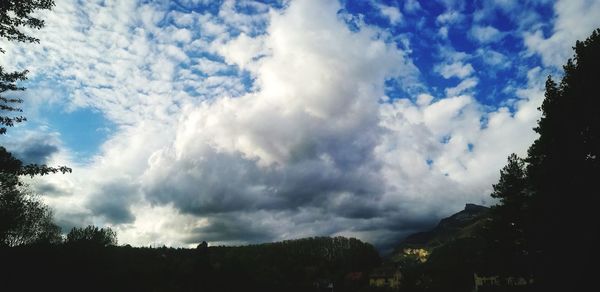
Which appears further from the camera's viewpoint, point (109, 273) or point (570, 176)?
point (109, 273)

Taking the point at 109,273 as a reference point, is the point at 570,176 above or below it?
above

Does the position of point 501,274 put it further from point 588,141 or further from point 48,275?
point 48,275

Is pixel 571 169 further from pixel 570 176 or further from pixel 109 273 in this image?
pixel 109 273

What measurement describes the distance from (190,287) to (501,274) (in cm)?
3183

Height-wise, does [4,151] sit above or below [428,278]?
above

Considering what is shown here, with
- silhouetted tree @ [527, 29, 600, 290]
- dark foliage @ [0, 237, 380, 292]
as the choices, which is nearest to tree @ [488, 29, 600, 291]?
silhouetted tree @ [527, 29, 600, 290]

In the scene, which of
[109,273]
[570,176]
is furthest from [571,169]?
[109,273]

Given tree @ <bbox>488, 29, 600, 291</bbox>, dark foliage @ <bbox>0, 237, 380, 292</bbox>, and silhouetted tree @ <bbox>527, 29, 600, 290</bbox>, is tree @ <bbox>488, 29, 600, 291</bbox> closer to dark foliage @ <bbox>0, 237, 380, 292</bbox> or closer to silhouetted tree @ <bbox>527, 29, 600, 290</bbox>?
silhouetted tree @ <bbox>527, 29, 600, 290</bbox>

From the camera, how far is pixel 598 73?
21.1m

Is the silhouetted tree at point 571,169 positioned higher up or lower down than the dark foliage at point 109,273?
higher up

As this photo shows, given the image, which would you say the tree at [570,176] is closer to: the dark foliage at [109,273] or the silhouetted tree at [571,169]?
the silhouetted tree at [571,169]

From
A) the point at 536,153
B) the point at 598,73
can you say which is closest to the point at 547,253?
the point at 536,153

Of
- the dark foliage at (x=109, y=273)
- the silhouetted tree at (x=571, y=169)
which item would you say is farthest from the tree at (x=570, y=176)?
the dark foliage at (x=109, y=273)

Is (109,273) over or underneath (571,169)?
underneath
